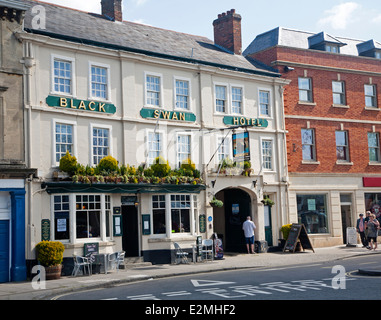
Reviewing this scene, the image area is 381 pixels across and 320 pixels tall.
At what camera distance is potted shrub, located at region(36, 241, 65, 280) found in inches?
734

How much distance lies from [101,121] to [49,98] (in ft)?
7.84

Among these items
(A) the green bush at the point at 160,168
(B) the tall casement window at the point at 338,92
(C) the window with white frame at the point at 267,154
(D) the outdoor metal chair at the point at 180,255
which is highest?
(B) the tall casement window at the point at 338,92

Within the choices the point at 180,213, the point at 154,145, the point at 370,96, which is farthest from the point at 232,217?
the point at 370,96

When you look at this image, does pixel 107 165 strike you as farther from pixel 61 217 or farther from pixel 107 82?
pixel 107 82

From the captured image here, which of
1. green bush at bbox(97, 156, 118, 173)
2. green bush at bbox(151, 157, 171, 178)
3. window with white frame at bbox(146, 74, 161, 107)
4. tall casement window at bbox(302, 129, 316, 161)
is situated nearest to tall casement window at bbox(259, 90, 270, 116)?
tall casement window at bbox(302, 129, 316, 161)

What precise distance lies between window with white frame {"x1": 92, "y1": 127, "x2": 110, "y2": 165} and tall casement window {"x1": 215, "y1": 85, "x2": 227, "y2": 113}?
6.22m

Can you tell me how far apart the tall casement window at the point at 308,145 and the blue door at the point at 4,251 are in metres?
16.2

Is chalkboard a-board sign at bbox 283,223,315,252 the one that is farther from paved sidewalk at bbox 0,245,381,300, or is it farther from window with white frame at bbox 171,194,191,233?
window with white frame at bbox 171,194,191,233

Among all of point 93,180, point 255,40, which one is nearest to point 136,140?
point 93,180

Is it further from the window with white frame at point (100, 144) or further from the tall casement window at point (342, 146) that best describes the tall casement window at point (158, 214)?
the tall casement window at point (342, 146)

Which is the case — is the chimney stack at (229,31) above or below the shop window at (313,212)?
above

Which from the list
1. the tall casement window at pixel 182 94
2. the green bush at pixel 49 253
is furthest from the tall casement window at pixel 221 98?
the green bush at pixel 49 253

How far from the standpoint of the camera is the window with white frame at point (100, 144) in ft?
70.8
